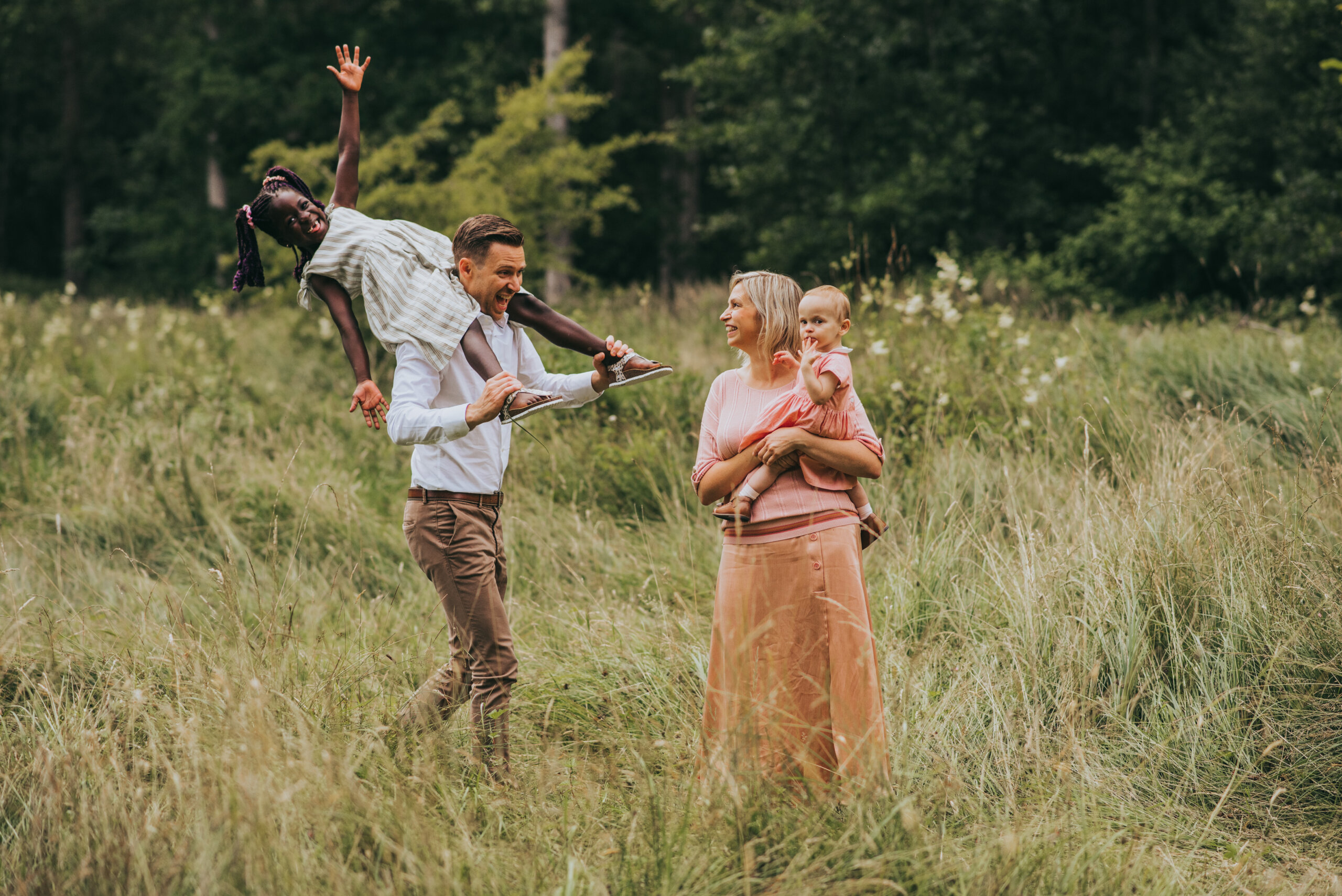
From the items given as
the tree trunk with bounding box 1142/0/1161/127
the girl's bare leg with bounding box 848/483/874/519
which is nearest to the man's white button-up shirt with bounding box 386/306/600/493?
the girl's bare leg with bounding box 848/483/874/519

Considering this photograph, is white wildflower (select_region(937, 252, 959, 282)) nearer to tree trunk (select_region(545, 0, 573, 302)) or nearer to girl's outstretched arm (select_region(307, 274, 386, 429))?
girl's outstretched arm (select_region(307, 274, 386, 429))

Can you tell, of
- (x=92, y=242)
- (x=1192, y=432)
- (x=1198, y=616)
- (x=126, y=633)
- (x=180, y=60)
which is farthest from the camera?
(x=92, y=242)

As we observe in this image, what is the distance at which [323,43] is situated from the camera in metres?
23.2

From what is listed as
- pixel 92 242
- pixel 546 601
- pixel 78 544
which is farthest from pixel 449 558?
pixel 92 242

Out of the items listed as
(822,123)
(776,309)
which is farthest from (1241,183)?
(776,309)

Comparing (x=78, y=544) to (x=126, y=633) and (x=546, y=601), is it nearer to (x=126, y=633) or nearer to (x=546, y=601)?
(x=126, y=633)

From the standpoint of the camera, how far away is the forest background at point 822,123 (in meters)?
13.8

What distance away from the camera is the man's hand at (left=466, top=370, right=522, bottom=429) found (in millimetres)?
2715

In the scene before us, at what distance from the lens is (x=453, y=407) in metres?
2.84

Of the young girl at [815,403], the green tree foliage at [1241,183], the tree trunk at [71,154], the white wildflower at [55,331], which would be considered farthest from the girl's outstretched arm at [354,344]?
the tree trunk at [71,154]

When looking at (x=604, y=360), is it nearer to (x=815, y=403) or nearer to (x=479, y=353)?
(x=479, y=353)

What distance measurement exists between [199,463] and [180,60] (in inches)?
770

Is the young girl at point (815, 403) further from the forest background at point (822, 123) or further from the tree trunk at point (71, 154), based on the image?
the tree trunk at point (71, 154)

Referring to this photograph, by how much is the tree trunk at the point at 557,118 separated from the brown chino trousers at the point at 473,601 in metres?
10.3
